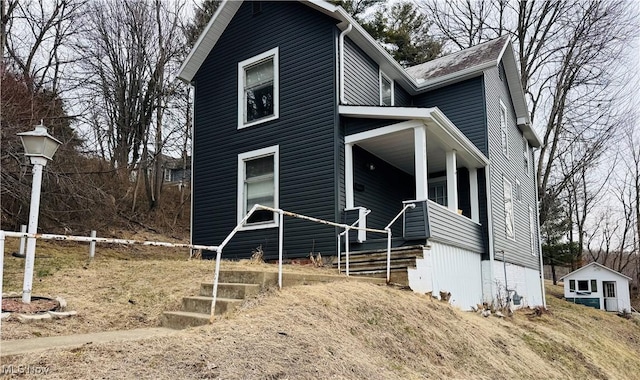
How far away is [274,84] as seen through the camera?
38.4ft

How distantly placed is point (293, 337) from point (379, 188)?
7.58 meters

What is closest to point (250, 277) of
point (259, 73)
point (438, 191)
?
point (259, 73)

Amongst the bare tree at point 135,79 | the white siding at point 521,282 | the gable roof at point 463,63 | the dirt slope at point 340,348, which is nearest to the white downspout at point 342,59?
the gable roof at point 463,63

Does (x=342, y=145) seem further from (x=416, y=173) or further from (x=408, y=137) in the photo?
(x=416, y=173)

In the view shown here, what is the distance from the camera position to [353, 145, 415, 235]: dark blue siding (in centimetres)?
1106

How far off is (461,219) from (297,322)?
6.58 meters

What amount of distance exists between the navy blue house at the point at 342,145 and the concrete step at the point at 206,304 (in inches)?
157

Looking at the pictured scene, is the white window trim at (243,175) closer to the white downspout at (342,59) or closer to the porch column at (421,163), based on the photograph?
the white downspout at (342,59)

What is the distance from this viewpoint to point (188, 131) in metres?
23.7

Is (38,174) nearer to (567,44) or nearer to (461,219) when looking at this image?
(461,219)

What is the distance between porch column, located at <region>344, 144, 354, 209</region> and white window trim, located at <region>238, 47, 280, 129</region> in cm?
208

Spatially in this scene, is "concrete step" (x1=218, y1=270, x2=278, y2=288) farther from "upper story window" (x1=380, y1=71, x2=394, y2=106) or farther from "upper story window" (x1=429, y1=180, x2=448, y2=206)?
"upper story window" (x1=429, y1=180, x2=448, y2=206)

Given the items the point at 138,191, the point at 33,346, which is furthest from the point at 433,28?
the point at 33,346

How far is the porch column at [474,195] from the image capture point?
484 inches
